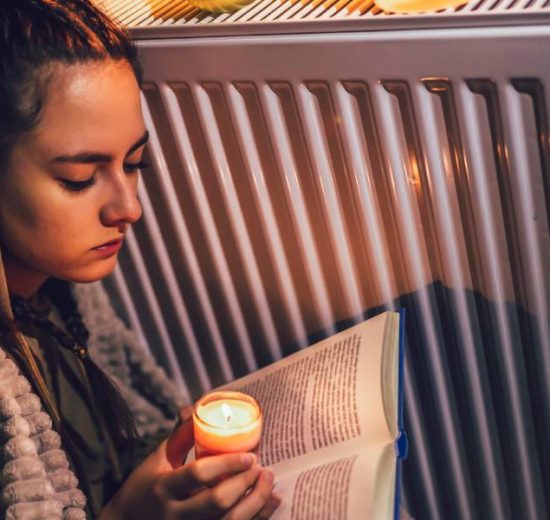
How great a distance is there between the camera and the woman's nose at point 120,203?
29.4 inches

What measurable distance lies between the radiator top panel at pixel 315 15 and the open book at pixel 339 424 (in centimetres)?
28

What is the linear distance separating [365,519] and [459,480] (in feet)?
1.10

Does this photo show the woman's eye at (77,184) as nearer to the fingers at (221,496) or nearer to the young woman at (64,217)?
the young woman at (64,217)

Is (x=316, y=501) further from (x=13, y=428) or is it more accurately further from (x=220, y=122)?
(x=220, y=122)

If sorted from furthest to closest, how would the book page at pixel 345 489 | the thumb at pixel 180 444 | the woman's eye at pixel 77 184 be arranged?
the thumb at pixel 180 444 → the woman's eye at pixel 77 184 → the book page at pixel 345 489

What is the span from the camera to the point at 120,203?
2.47 feet

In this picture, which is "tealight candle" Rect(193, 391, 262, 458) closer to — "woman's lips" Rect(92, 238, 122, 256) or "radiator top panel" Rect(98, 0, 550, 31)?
"woman's lips" Rect(92, 238, 122, 256)

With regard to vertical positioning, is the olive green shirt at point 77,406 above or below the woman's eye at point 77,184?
below

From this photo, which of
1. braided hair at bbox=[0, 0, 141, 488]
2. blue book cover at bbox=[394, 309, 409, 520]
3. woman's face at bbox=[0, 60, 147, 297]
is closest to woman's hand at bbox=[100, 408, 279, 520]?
blue book cover at bbox=[394, 309, 409, 520]

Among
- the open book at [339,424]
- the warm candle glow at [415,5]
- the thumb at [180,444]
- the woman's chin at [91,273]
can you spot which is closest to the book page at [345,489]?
the open book at [339,424]

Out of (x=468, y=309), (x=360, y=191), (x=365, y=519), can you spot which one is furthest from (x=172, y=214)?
(x=365, y=519)

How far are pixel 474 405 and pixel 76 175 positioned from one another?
48cm

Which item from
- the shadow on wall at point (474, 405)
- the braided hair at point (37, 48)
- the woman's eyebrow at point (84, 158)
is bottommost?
the shadow on wall at point (474, 405)

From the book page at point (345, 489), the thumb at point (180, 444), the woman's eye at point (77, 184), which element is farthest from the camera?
the thumb at point (180, 444)
